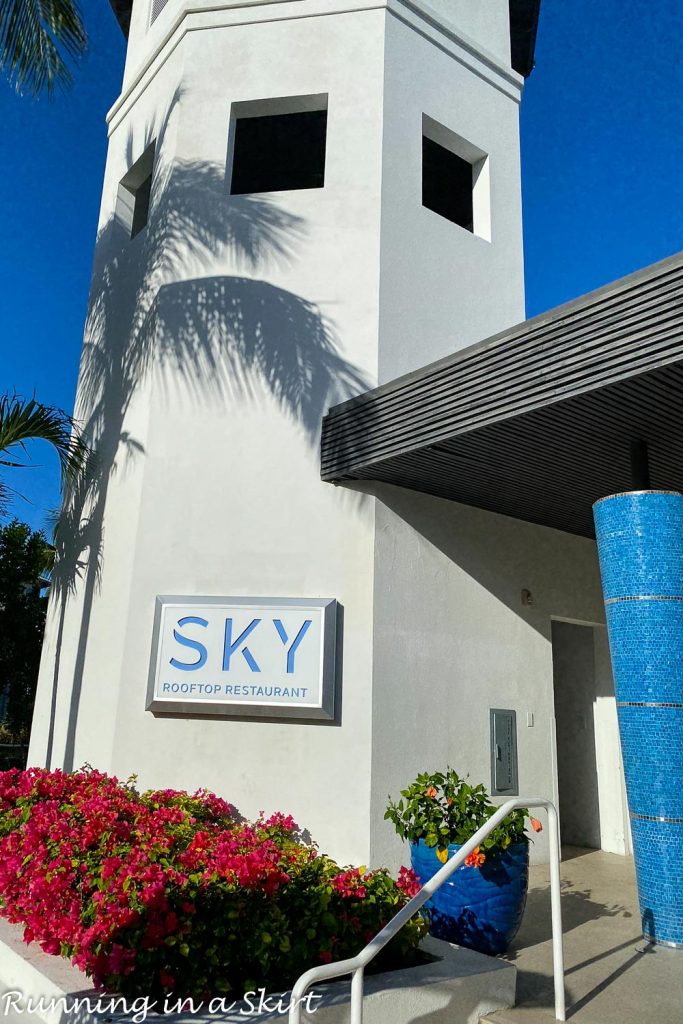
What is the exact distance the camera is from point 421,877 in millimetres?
5668

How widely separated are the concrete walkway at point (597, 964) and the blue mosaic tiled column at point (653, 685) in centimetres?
37

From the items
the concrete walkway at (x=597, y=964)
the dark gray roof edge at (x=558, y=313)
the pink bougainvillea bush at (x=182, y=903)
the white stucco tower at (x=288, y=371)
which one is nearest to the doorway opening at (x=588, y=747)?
the white stucco tower at (x=288, y=371)

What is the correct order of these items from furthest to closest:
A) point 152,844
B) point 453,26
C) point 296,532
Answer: point 453,26 < point 296,532 < point 152,844

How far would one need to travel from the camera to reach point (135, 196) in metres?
11.1

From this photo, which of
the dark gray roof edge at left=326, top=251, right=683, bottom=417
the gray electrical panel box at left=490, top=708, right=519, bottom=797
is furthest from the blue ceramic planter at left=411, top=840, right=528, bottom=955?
the dark gray roof edge at left=326, top=251, right=683, bottom=417

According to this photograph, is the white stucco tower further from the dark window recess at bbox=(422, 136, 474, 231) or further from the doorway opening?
the doorway opening

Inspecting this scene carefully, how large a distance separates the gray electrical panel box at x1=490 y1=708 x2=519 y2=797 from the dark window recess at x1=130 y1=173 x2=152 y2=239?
803 cm

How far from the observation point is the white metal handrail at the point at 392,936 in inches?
119

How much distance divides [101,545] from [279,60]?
6.11 meters

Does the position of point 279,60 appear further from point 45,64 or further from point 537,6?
point 537,6

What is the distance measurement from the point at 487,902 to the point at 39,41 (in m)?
9.63

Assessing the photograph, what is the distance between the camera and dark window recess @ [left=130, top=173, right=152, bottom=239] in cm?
1095

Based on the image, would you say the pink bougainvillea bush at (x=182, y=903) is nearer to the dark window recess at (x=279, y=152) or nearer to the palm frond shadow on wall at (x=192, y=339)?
the palm frond shadow on wall at (x=192, y=339)

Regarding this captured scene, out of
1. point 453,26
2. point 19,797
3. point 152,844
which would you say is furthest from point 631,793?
point 453,26
